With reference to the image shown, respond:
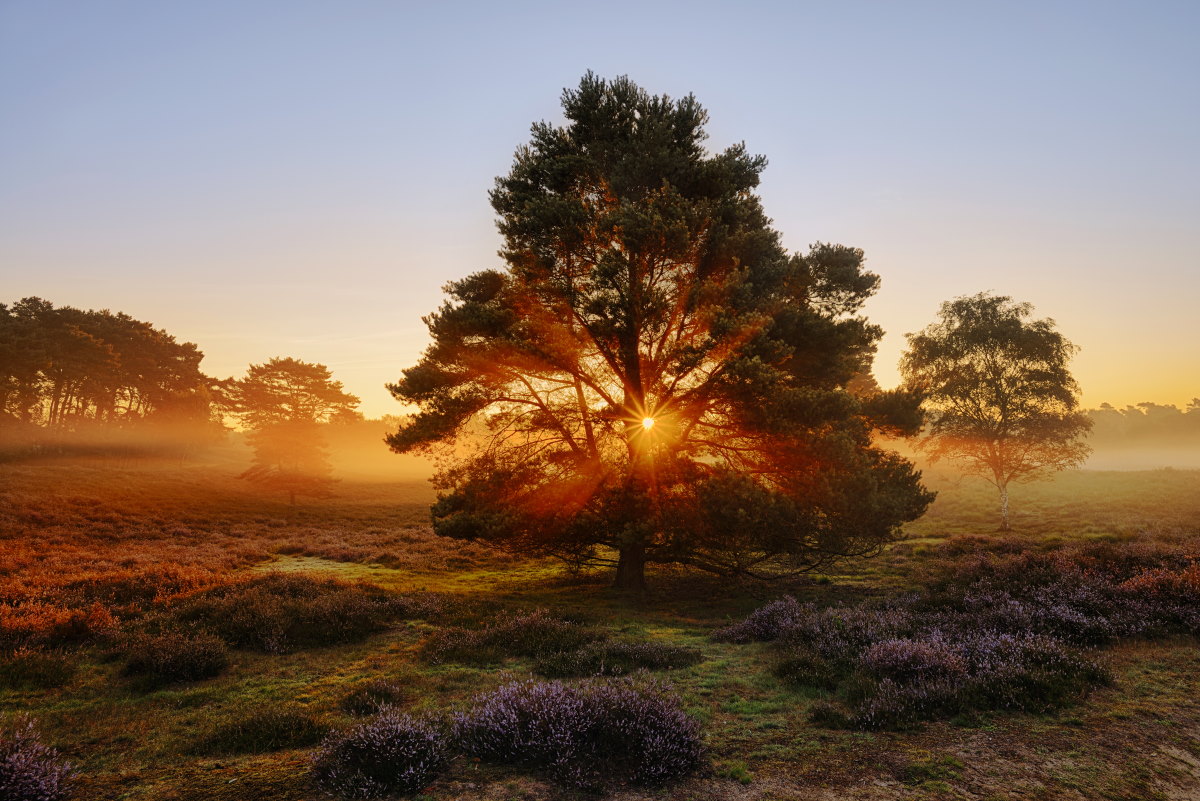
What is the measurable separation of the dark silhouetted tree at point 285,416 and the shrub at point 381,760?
2218 inches

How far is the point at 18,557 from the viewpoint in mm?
15898

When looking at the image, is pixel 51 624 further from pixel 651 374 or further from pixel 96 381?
pixel 96 381

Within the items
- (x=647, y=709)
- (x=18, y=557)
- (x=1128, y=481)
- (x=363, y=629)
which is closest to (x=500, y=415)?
(x=363, y=629)

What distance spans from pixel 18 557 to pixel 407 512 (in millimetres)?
24685

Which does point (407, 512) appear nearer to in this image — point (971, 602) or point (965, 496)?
point (971, 602)

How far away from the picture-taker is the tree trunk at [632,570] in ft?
51.1

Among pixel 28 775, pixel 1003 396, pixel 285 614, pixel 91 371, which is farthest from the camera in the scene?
pixel 91 371

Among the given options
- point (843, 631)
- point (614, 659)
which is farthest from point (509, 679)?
point (843, 631)

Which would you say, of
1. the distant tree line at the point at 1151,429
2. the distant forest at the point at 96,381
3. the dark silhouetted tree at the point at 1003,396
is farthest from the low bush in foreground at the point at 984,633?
the distant tree line at the point at 1151,429

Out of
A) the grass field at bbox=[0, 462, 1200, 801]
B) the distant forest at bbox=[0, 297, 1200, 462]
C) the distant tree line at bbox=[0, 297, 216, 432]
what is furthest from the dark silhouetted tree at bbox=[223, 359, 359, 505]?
the grass field at bbox=[0, 462, 1200, 801]

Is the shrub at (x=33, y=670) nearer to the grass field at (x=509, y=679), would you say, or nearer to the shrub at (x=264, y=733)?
the grass field at (x=509, y=679)

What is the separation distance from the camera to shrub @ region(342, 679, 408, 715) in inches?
250

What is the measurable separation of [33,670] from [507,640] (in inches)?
269

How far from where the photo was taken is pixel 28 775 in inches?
161
